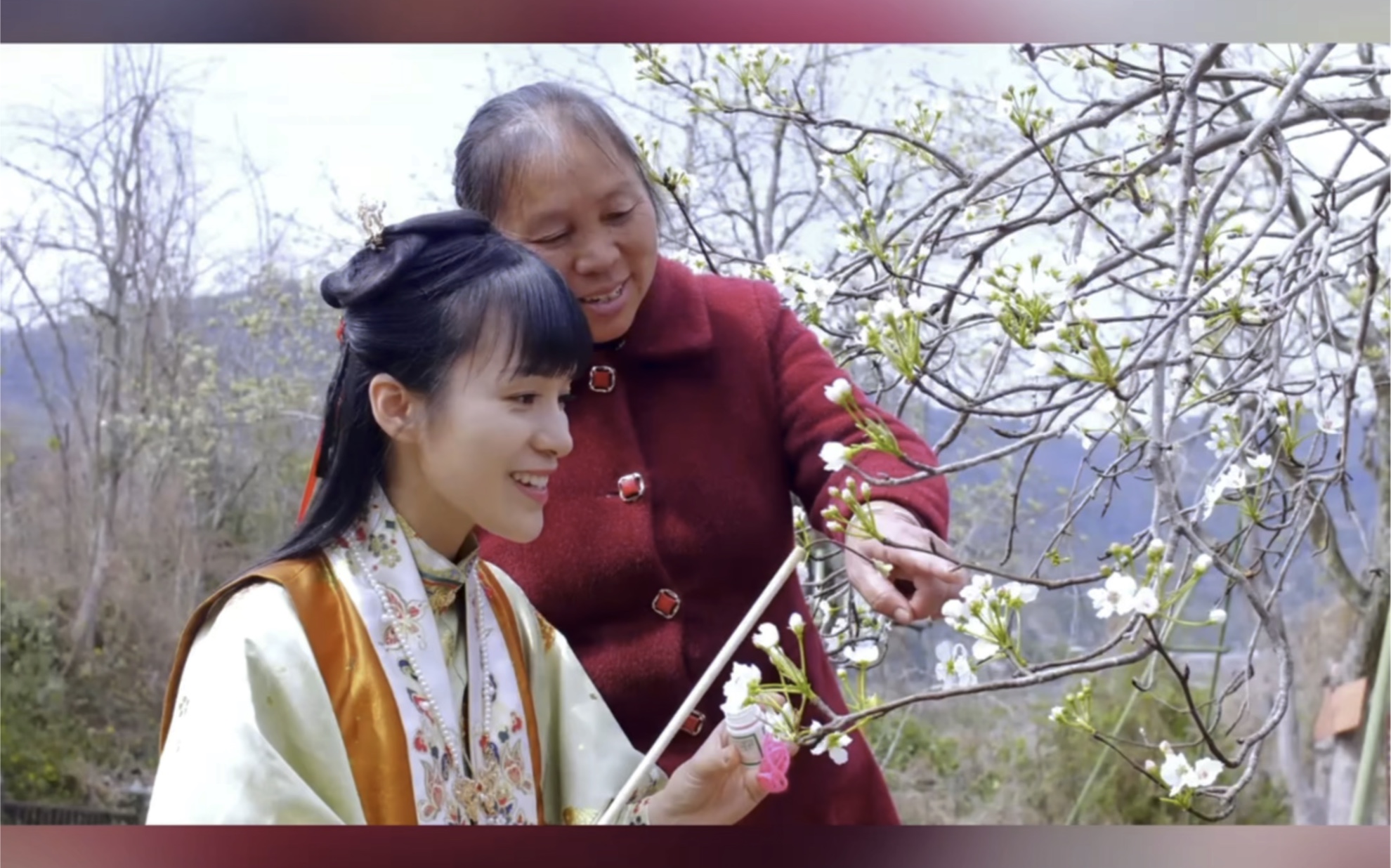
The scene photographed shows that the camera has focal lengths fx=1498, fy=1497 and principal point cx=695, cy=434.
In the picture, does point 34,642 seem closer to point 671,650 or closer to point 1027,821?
point 671,650

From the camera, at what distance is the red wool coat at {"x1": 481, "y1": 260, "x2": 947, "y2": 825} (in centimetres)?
172

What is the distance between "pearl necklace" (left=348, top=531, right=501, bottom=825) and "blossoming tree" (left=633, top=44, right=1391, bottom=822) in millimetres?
333

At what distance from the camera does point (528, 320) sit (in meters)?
1.66

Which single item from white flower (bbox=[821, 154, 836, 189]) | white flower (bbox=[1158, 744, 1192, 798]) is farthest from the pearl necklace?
white flower (bbox=[1158, 744, 1192, 798])

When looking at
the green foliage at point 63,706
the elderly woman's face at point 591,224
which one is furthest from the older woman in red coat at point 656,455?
the green foliage at point 63,706

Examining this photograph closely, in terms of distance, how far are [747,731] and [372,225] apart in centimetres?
70

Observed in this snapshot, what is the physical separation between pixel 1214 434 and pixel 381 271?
3.25 ft

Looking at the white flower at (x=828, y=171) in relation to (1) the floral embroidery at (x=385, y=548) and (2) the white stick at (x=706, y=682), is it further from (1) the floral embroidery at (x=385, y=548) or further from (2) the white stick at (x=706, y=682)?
(1) the floral embroidery at (x=385, y=548)

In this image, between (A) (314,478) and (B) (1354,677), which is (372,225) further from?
(B) (1354,677)

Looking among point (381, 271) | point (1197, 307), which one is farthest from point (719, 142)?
point (1197, 307)

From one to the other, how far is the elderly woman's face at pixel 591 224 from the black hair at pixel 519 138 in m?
0.01

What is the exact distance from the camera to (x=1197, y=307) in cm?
172

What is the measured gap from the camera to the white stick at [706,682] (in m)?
1.69

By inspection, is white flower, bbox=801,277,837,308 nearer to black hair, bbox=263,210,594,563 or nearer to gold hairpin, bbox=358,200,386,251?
black hair, bbox=263,210,594,563
